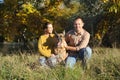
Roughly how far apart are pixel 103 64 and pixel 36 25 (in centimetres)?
798

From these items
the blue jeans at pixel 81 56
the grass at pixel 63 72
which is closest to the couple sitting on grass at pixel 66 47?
the blue jeans at pixel 81 56

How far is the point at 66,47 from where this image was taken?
855cm

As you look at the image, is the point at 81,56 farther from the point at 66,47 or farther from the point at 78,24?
the point at 78,24

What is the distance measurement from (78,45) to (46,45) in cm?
73

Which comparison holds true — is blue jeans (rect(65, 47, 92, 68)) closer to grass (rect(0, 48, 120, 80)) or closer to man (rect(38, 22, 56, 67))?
grass (rect(0, 48, 120, 80))

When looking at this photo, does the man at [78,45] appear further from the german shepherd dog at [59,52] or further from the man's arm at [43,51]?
the man's arm at [43,51]

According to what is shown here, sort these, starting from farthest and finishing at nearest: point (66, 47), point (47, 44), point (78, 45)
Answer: point (47, 44) → point (78, 45) → point (66, 47)

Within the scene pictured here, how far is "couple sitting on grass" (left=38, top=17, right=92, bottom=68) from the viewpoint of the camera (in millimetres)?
8375

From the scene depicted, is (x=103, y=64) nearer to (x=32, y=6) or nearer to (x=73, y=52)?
(x=73, y=52)

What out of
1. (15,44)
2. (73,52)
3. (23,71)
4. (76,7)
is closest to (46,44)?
(73,52)

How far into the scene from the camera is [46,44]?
892cm

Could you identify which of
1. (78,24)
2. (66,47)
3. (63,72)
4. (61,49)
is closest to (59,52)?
(61,49)

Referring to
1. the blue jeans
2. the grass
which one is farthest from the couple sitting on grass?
the grass

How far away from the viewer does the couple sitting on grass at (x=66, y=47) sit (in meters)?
8.38
